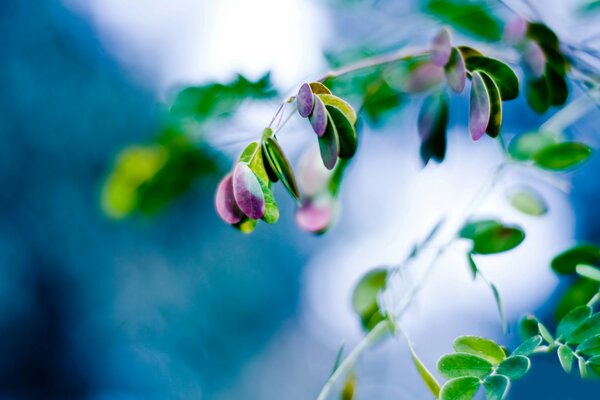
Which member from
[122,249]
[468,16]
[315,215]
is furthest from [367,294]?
[122,249]

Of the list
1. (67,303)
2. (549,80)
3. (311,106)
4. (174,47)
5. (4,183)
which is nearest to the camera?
(311,106)

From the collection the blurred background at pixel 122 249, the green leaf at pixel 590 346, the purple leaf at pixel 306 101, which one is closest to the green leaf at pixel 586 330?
the green leaf at pixel 590 346

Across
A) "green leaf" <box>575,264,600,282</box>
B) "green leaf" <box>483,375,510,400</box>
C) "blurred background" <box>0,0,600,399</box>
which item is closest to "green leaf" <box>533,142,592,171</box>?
"green leaf" <box>575,264,600,282</box>

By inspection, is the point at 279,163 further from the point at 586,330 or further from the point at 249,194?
the point at 586,330

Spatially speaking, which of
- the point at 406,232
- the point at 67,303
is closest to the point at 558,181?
the point at 406,232

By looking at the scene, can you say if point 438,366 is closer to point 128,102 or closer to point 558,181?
point 558,181

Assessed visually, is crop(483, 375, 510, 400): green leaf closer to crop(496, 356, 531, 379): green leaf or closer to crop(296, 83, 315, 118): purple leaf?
crop(496, 356, 531, 379): green leaf
